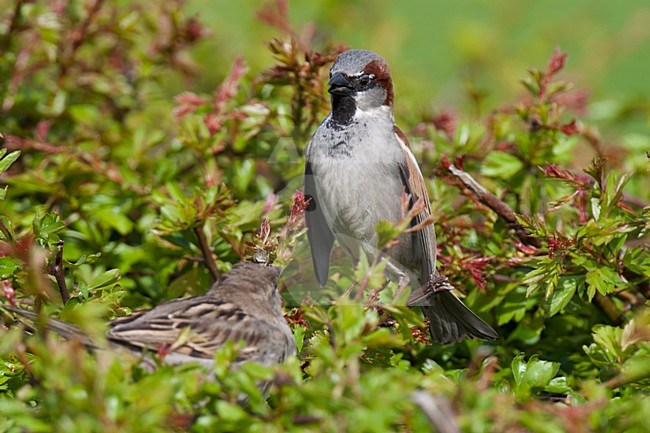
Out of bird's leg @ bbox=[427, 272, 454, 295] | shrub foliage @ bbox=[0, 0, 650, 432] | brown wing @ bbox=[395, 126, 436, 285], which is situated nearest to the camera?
shrub foliage @ bbox=[0, 0, 650, 432]

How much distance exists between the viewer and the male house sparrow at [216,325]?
7.06ft

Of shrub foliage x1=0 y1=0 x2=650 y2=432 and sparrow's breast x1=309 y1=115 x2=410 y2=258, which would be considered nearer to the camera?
shrub foliage x1=0 y1=0 x2=650 y2=432

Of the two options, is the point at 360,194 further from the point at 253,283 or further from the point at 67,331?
the point at 67,331

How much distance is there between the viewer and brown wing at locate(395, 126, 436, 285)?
3152 millimetres

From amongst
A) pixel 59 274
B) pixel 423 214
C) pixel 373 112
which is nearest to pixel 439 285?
pixel 423 214

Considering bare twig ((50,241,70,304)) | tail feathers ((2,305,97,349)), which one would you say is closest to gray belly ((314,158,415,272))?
bare twig ((50,241,70,304))

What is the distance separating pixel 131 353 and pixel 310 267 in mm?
1279

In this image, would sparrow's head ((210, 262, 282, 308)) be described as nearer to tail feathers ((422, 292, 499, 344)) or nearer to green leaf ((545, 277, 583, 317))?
tail feathers ((422, 292, 499, 344))

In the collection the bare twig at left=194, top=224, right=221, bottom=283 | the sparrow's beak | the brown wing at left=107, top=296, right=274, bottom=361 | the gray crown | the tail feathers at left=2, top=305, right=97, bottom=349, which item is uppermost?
the gray crown

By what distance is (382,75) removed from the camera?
3.43 m

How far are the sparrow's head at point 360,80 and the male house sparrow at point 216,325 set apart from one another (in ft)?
3.54

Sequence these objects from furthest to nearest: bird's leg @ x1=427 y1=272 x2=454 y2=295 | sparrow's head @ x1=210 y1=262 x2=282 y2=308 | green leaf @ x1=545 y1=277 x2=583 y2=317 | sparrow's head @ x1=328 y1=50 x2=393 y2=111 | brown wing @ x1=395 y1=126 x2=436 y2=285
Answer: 1. sparrow's head @ x1=328 y1=50 x2=393 y2=111
2. brown wing @ x1=395 y1=126 x2=436 y2=285
3. bird's leg @ x1=427 y1=272 x2=454 y2=295
4. green leaf @ x1=545 y1=277 x2=583 y2=317
5. sparrow's head @ x1=210 y1=262 x2=282 y2=308

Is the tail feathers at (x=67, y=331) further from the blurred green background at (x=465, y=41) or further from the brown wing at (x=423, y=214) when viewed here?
the blurred green background at (x=465, y=41)

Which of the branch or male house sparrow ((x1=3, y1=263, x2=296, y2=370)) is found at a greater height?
the branch
